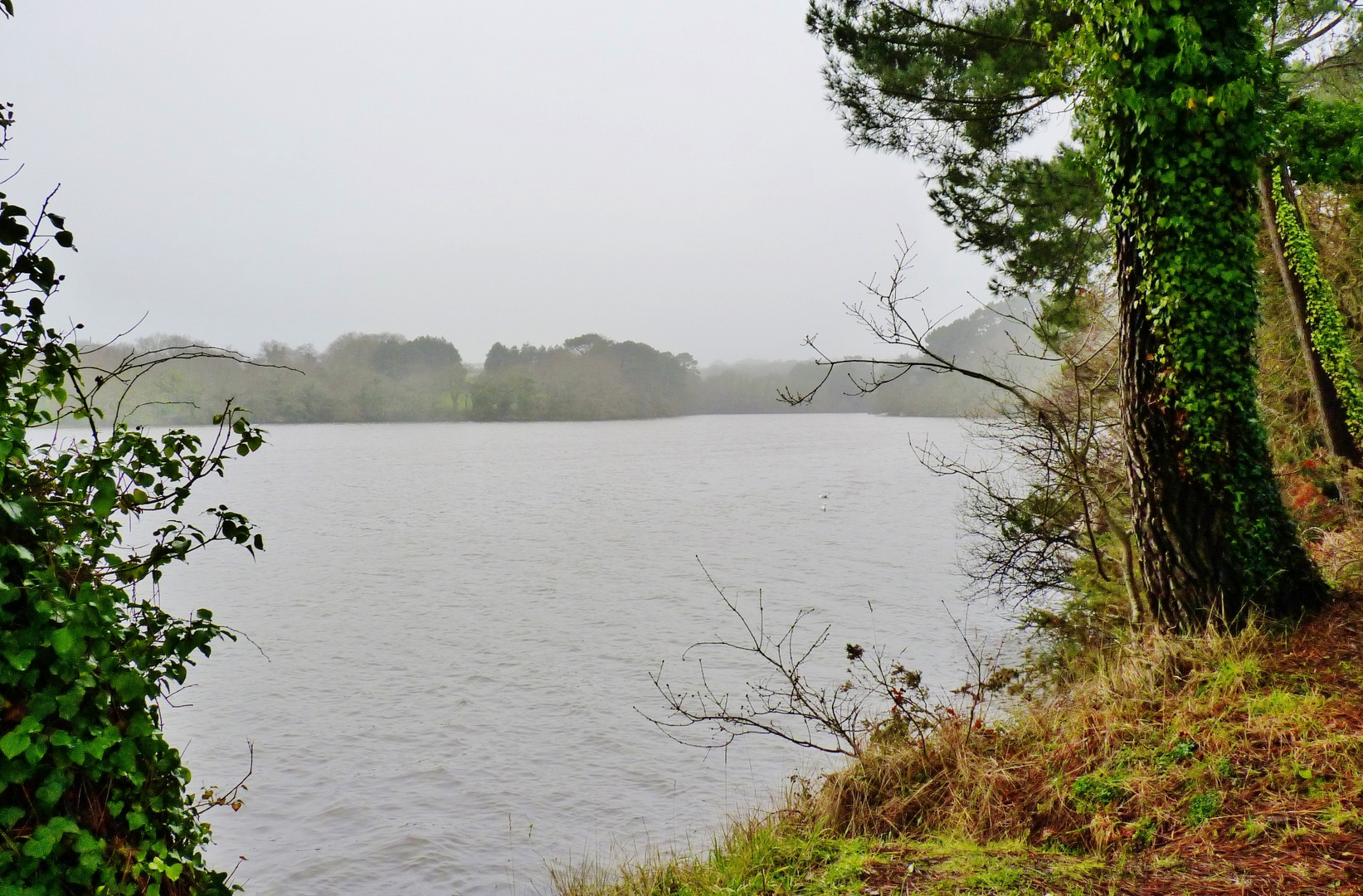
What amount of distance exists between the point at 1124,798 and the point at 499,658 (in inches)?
363

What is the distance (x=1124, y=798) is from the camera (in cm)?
435

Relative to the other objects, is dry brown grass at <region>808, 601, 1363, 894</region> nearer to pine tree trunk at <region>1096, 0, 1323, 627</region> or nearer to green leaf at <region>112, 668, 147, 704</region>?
pine tree trunk at <region>1096, 0, 1323, 627</region>

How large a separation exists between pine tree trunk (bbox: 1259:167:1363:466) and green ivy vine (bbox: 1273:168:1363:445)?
0.05 m

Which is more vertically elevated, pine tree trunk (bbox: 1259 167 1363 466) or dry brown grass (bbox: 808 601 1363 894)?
pine tree trunk (bbox: 1259 167 1363 466)

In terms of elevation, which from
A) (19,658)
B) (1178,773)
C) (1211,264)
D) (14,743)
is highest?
(1211,264)

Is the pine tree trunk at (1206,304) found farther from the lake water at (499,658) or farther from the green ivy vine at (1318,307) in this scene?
the green ivy vine at (1318,307)

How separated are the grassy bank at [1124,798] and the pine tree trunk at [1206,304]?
19.7 inches

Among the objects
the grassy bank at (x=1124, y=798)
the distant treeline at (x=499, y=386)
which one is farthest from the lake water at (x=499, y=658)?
the distant treeline at (x=499, y=386)

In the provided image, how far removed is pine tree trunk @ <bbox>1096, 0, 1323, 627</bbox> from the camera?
18.2ft

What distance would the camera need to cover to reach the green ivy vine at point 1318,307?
410 inches

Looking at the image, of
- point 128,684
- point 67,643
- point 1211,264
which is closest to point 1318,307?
point 1211,264

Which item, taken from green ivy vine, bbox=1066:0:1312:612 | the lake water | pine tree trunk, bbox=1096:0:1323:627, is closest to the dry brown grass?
pine tree trunk, bbox=1096:0:1323:627

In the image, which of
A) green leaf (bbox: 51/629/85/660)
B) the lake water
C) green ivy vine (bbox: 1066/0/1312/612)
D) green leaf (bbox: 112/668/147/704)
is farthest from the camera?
the lake water

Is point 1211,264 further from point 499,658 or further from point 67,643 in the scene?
point 499,658
